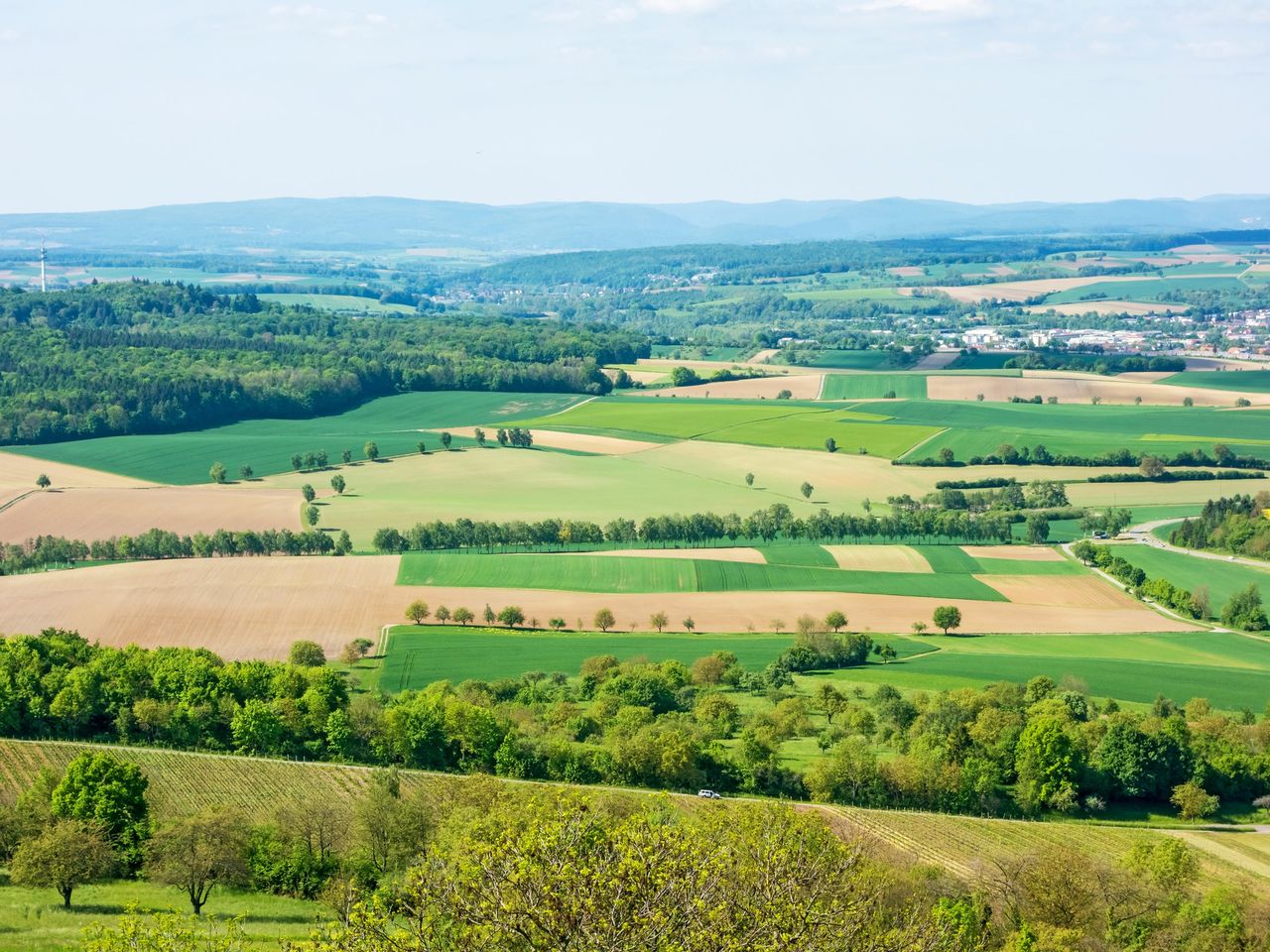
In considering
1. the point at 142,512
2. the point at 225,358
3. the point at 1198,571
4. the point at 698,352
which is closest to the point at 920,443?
the point at 1198,571

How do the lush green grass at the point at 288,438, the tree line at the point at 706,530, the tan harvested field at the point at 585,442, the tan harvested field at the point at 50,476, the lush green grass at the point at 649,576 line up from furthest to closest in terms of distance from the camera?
1. the tan harvested field at the point at 585,442
2. the lush green grass at the point at 288,438
3. the tan harvested field at the point at 50,476
4. the tree line at the point at 706,530
5. the lush green grass at the point at 649,576

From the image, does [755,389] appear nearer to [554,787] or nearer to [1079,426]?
[1079,426]

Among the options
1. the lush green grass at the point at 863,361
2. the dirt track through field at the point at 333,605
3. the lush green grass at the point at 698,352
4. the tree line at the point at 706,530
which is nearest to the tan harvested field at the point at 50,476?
the dirt track through field at the point at 333,605

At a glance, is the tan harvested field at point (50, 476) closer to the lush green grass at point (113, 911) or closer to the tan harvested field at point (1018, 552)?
the tan harvested field at point (1018, 552)

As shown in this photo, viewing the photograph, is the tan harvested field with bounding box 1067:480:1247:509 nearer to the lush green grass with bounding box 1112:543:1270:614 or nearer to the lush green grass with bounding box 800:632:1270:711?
the lush green grass with bounding box 1112:543:1270:614

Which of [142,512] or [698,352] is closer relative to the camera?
[142,512]

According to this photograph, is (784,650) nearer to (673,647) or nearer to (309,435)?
(673,647)
